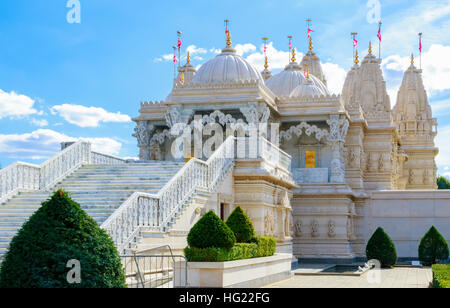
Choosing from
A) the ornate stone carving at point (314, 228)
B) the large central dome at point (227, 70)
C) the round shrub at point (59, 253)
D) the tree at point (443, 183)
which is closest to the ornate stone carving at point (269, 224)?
the ornate stone carving at point (314, 228)

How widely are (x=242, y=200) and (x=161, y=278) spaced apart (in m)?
7.93

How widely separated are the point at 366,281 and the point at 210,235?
328 inches

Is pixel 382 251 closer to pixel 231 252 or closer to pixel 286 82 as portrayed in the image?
pixel 286 82

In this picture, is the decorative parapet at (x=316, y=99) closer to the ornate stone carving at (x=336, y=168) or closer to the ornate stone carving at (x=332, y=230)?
the ornate stone carving at (x=336, y=168)

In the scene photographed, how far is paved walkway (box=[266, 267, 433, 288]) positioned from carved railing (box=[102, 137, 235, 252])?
3351mm

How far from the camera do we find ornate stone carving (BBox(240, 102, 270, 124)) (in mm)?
27500

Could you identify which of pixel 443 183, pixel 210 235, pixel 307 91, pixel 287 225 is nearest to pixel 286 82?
pixel 307 91

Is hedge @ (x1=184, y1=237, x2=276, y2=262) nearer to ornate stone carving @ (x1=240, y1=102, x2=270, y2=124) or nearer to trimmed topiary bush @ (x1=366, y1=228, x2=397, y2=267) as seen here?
ornate stone carving @ (x1=240, y1=102, x2=270, y2=124)

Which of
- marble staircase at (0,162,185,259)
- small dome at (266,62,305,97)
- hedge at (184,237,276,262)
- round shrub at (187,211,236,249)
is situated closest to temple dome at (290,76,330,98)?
small dome at (266,62,305,97)

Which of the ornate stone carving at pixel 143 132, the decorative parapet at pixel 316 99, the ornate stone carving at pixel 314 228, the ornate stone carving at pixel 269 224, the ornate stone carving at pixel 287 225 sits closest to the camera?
the ornate stone carving at pixel 269 224

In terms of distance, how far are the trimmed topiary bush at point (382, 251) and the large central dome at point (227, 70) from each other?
8643 mm

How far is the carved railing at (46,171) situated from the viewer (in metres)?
18.6
